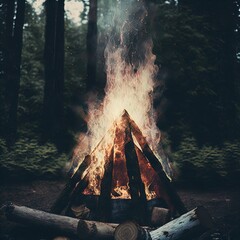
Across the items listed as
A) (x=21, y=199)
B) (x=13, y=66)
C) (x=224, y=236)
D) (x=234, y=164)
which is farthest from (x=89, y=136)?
(x=13, y=66)

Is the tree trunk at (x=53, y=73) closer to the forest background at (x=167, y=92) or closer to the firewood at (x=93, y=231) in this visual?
the forest background at (x=167, y=92)

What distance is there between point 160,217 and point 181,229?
1.03 m

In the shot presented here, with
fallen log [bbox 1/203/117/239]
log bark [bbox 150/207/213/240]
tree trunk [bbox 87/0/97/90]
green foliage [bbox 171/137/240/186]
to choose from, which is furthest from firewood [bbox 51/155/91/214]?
tree trunk [bbox 87/0/97/90]

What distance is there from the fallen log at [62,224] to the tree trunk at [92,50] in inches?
348

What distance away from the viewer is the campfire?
5312mm

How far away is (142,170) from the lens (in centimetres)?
684

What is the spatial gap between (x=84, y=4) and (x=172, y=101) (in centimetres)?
1211

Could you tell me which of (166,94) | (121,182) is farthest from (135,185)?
(166,94)

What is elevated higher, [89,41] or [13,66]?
[89,41]

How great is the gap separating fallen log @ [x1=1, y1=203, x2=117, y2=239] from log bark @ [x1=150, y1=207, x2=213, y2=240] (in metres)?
0.78

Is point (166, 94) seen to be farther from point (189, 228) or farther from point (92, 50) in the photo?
point (189, 228)

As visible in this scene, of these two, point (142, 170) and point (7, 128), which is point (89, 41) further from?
point (142, 170)

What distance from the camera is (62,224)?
5.60 meters

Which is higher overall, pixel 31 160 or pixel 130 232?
pixel 31 160
